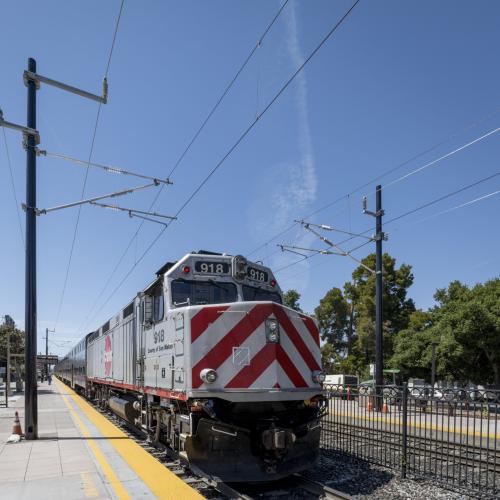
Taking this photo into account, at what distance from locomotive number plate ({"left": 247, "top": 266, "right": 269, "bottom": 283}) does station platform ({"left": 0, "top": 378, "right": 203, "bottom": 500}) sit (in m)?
3.43

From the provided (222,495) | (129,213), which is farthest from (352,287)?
(222,495)

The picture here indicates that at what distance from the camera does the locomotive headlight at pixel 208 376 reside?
7289mm

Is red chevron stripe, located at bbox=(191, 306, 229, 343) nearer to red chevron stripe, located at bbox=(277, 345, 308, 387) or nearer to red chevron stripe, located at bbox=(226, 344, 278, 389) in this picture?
red chevron stripe, located at bbox=(226, 344, 278, 389)

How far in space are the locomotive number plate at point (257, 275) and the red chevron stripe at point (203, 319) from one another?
5.22ft

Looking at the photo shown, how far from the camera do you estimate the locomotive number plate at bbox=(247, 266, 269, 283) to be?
30.4 feet

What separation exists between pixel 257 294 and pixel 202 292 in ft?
3.64

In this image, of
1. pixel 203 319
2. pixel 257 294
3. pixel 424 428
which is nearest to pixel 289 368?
pixel 203 319

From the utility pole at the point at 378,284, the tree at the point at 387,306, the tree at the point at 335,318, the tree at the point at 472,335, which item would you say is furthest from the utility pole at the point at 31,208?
the tree at the point at 335,318

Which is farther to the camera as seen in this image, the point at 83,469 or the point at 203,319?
the point at 83,469

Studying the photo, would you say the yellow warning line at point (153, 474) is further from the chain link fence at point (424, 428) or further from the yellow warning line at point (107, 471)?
the chain link fence at point (424, 428)

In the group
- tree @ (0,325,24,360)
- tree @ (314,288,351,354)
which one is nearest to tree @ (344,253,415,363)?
tree @ (314,288,351,354)

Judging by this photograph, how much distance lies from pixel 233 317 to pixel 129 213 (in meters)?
9.73

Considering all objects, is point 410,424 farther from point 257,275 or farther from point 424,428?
point 257,275

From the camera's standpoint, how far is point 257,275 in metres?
9.52
